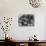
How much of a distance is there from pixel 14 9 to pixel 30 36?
30.8 inches

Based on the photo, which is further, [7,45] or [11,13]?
[11,13]

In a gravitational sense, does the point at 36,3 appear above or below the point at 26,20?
above

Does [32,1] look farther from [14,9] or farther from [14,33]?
[14,33]

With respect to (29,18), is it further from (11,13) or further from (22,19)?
(11,13)

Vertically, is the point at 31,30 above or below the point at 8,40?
above

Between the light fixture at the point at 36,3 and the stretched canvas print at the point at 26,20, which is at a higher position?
the light fixture at the point at 36,3

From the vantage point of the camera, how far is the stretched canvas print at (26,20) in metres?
2.96

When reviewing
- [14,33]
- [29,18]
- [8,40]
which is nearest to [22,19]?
[29,18]

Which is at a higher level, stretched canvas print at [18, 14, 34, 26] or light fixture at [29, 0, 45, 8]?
light fixture at [29, 0, 45, 8]

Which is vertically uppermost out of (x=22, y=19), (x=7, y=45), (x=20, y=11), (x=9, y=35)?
(x=20, y=11)

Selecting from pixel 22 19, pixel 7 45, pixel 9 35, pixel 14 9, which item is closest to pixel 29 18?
pixel 22 19

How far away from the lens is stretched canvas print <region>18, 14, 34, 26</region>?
296cm

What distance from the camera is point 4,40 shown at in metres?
2.83

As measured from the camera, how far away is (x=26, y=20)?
117 inches
